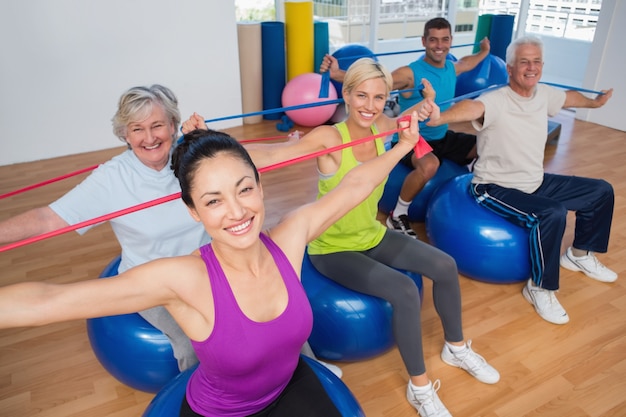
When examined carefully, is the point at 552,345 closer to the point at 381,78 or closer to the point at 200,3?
the point at 381,78

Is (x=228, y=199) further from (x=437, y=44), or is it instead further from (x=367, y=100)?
(x=437, y=44)

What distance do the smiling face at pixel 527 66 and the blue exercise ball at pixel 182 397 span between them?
168 cm

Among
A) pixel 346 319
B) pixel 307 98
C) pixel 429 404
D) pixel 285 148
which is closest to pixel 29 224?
pixel 285 148

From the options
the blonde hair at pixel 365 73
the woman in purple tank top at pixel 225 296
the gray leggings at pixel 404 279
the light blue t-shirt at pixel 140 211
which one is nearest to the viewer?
the woman in purple tank top at pixel 225 296

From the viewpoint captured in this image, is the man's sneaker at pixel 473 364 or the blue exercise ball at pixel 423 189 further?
the blue exercise ball at pixel 423 189

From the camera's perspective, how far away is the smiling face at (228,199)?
113cm

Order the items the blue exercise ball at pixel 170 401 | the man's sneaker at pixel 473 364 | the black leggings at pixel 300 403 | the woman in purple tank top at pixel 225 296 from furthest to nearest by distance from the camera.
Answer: the man's sneaker at pixel 473 364 < the blue exercise ball at pixel 170 401 < the black leggings at pixel 300 403 < the woman in purple tank top at pixel 225 296

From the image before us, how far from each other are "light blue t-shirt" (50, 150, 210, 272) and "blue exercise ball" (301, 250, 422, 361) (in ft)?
1.61

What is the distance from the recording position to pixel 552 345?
7.33ft

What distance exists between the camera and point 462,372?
2.08 metres

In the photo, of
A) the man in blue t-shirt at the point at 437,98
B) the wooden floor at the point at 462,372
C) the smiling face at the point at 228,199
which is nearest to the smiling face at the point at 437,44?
the man in blue t-shirt at the point at 437,98

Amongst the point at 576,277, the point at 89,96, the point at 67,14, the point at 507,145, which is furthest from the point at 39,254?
the point at 576,277

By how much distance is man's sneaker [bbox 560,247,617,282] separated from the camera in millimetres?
2682

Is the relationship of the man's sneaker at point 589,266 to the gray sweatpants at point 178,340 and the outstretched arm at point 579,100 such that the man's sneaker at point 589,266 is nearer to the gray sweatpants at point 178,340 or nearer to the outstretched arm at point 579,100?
the outstretched arm at point 579,100
